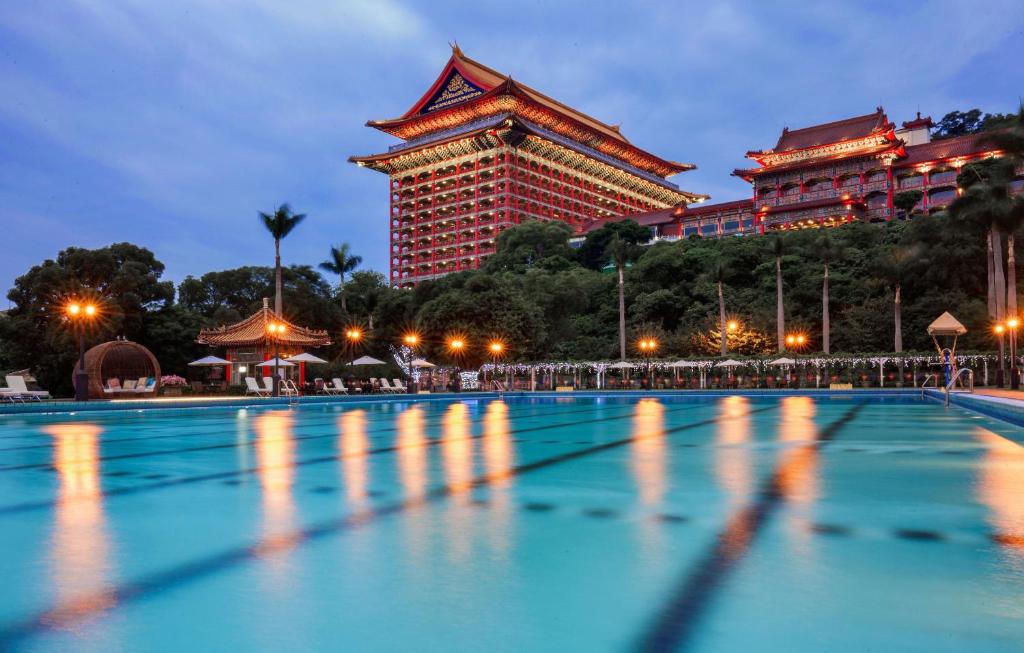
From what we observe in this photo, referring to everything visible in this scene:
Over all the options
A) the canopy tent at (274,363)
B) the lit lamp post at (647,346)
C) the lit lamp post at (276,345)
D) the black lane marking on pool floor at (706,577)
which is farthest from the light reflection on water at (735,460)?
the lit lamp post at (647,346)

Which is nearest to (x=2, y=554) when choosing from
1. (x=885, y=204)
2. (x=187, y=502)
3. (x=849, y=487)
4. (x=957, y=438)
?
(x=187, y=502)

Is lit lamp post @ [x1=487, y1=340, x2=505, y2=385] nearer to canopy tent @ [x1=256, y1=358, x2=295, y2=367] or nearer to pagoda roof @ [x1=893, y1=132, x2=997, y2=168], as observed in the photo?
canopy tent @ [x1=256, y1=358, x2=295, y2=367]

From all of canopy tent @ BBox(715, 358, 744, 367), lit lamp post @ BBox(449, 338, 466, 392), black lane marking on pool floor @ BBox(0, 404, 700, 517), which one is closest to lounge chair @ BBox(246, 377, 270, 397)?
lit lamp post @ BBox(449, 338, 466, 392)

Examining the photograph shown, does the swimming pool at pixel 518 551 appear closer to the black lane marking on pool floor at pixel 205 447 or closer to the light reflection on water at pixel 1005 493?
the light reflection on water at pixel 1005 493

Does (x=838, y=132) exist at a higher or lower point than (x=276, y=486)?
higher

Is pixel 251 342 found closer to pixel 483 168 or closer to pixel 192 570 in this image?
pixel 192 570

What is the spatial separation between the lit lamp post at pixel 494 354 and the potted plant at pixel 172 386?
15.5m

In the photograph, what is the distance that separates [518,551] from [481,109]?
94.6 meters

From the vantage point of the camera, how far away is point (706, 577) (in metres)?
4.09

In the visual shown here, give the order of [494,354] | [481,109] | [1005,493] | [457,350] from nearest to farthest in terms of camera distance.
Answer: [1005,493]
[494,354]
[457,350]
[481,109]

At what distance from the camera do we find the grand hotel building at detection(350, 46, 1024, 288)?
65.9m

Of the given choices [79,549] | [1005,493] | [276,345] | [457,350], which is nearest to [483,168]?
[457,350]

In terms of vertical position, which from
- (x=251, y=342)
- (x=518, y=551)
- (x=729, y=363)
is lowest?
(x=518, y=551)

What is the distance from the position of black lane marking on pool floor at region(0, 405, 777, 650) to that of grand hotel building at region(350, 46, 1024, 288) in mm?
63334
